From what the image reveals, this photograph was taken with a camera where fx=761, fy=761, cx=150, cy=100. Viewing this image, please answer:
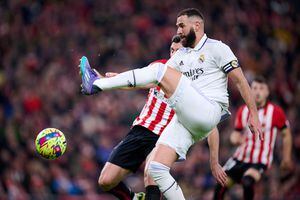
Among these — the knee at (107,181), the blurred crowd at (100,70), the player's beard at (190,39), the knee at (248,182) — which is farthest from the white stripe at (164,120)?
the blurred crowd at (100,70)

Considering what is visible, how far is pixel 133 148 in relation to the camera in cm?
848

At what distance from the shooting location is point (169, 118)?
8.42 meters

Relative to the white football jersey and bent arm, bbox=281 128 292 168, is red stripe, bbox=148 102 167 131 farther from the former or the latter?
bent arm, bbox=281 128 292 168

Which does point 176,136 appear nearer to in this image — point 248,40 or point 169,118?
point 169,118

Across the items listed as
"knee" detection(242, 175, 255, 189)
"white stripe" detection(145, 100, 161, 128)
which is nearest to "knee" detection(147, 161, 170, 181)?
"white stripe" detection(145, 100, 161, 128)

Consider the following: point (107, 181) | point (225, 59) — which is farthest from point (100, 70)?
point (225, 59)

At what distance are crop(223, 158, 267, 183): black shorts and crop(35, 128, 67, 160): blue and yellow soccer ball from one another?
2738 mm

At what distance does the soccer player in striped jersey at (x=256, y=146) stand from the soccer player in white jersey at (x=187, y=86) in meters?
1.97

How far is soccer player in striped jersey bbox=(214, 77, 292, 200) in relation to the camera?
9.90 meters

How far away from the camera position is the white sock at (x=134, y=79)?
714 cm

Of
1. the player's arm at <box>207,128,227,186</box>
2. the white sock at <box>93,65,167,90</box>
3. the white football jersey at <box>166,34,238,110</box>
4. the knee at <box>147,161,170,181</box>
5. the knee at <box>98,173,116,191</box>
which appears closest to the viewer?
the white sock at <box>93,65,167,90</box>

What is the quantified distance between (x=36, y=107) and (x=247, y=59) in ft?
16.2

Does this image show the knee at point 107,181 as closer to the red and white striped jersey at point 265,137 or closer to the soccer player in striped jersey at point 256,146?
the soccer player in striped jersey at point 256,146

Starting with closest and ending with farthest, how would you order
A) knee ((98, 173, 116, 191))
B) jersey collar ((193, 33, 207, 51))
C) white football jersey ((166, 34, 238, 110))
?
white football jersey ((166, 34, 238, 110)) < jersey collar ((193, 33, 207, 51)) < knee ((98, 173, 116, 191))
